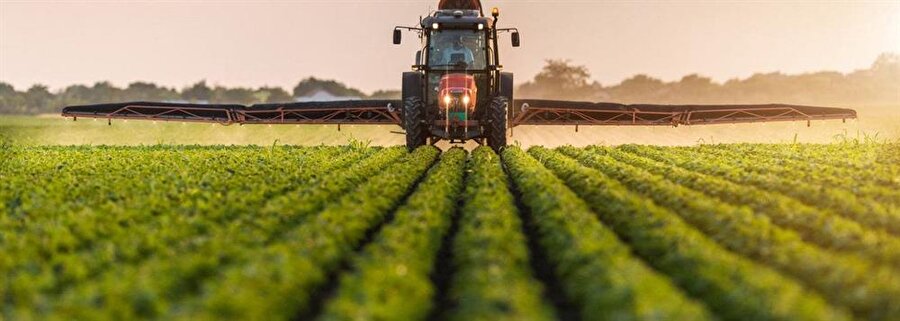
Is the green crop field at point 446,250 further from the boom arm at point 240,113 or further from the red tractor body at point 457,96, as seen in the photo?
the boom arm at point 240,113

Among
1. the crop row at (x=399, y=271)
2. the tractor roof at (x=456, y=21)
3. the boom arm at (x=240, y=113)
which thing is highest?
the tractor roof at (x=456, y=21)

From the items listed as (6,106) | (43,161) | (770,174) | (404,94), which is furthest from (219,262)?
(6,106)

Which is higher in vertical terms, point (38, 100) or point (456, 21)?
point (456, 21)

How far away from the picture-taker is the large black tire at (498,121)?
2284 cm

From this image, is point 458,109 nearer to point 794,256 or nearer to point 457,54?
point 457,54

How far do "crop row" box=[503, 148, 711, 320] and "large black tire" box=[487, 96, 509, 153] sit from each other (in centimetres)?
1185

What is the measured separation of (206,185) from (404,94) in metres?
12.2

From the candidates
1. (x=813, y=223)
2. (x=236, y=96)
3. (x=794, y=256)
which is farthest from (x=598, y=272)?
(x=236, y=96)

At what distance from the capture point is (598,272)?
261 inches

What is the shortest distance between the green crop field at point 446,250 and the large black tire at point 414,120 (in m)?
9.37

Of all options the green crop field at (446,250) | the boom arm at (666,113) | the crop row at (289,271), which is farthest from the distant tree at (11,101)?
the crop row at (289,271)

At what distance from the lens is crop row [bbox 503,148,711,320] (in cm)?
545

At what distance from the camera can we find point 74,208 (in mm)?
10242

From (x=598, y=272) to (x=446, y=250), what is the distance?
2.53 m
